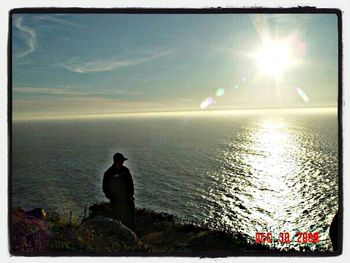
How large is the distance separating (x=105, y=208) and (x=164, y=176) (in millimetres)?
1929

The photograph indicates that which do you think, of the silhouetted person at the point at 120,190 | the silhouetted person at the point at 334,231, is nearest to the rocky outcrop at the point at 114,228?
the silhouetted person at the point at 120,190

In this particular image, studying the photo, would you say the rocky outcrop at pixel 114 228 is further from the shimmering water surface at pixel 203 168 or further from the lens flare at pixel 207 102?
the lens flare at pixel 207 102

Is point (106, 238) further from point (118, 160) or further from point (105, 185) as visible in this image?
point (118, 160)

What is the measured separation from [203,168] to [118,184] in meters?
2.33

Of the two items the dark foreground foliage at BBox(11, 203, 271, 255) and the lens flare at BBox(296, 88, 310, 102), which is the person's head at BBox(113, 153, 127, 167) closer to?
the dark foreground foliage at BBox(11, 203, 271, 255)

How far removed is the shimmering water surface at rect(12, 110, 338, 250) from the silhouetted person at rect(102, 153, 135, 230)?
0.24 m

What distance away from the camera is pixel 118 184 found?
26.2ft

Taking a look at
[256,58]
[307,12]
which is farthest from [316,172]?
[307,12]

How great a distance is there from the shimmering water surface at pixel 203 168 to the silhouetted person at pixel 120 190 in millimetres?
236

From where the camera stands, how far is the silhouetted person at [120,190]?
7.98 meters

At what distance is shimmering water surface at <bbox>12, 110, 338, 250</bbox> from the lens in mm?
7918

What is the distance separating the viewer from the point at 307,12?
25.5 feet

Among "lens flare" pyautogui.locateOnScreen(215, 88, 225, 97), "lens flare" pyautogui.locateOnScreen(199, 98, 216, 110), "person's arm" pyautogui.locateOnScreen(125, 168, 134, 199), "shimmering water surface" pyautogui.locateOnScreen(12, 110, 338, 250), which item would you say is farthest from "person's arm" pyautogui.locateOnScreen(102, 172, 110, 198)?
"lens flare" pyautogui.locateOnScreen(215, 88, 225, 97)
